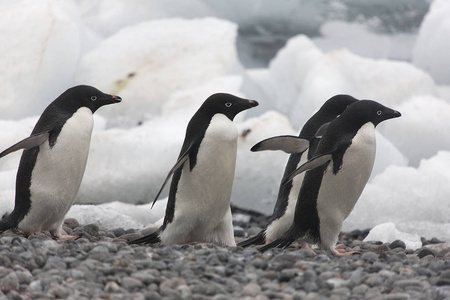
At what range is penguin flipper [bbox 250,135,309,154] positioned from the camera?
4.00 metres

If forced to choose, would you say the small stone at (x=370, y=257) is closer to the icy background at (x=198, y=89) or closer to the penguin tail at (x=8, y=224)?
the icy background at (x=198, y=89)

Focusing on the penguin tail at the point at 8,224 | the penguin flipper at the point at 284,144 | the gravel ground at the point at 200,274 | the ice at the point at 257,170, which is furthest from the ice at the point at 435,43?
the penguin tail at the point at 8,224

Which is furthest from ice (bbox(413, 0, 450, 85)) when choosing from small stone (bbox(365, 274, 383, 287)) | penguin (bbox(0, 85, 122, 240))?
small stone (bbox(365, 274, 383, 287))

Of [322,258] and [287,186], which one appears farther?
[287,186]

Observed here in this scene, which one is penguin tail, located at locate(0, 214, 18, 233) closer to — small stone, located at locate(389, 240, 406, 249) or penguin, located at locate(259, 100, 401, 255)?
penguin, located at locate(259, 100, 401, 255)

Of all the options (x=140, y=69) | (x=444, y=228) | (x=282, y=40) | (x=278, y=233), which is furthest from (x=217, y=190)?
(x=282, y=40)

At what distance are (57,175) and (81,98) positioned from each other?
439 mm

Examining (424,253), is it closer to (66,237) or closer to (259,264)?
(259,264)

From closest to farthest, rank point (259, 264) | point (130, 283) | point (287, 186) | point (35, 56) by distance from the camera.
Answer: point (130, 283) < point (259, 264) < point (287, 186) < point (35, 56)

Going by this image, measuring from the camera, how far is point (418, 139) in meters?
7.39

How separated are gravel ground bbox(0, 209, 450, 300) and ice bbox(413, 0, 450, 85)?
5.88 metres

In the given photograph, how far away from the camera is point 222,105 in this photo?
3.92 m

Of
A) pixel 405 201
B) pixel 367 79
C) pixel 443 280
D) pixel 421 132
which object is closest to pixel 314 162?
pixel 443 280

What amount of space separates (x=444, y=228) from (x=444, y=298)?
2629mm
